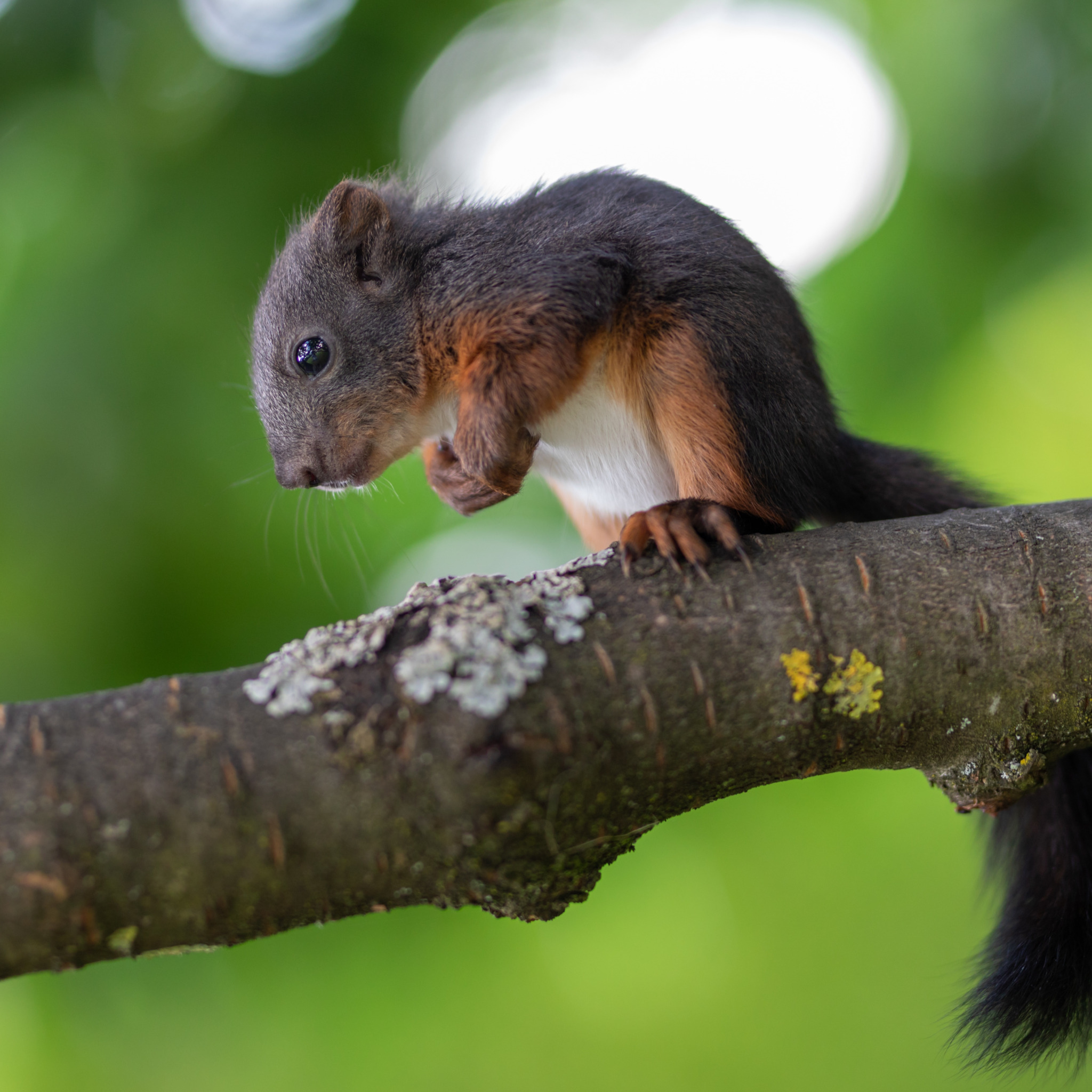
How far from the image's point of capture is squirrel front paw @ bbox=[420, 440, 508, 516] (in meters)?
2.05

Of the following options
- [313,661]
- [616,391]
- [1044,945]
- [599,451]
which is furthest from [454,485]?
[1044,945]

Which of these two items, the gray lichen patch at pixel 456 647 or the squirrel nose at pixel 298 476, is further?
the squirrel nose at pixel 298 476

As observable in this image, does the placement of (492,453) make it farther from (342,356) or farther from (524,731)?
(524,731)

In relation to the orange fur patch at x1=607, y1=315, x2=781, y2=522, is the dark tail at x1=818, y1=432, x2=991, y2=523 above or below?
below

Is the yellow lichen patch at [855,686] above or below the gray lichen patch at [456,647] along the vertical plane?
below

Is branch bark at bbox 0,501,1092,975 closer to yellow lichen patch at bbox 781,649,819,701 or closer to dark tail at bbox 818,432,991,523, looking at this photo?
yellow lichen patch at bbox 781,649,819,701

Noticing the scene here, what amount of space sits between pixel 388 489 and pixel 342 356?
1.15 m

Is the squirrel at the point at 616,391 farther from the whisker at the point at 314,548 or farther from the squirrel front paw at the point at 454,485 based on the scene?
the whisker at the point at 314,548

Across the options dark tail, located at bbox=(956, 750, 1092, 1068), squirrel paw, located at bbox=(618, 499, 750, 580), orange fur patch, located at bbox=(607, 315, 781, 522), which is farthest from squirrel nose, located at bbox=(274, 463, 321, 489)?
dark tail, located at bbox=(956, 750, 1092, 1068)

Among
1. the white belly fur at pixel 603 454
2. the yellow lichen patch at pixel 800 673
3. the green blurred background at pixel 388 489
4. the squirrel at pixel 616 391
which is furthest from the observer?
the green blurred background at pixel 388 489

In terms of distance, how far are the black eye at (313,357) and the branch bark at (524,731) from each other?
3.30 feet

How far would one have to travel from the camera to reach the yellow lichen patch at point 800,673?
1202mm

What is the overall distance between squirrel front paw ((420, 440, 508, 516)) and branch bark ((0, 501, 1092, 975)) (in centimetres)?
78

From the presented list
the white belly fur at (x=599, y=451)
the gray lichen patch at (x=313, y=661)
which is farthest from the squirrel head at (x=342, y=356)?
the gray lichen patch at (x=313, y=661)
